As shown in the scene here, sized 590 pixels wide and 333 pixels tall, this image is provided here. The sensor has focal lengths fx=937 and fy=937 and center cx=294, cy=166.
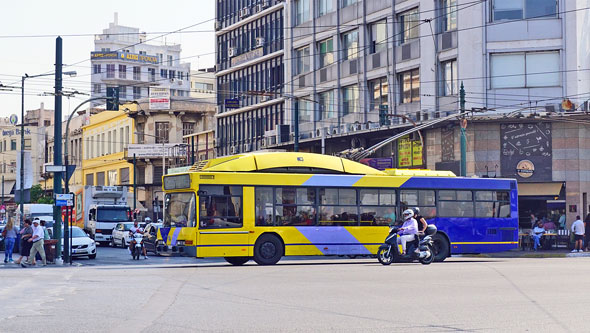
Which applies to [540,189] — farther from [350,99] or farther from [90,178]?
[90,178]

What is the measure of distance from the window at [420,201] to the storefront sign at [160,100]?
51207 millimetres

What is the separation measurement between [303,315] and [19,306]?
4626 millimetres

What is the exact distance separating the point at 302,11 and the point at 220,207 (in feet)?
103

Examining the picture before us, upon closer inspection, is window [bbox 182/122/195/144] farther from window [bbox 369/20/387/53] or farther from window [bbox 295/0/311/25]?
window [bbox 369/20/387/53]

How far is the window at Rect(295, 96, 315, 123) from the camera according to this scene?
181ft

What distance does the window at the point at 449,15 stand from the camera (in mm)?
43656

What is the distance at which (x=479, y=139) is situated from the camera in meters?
42.6

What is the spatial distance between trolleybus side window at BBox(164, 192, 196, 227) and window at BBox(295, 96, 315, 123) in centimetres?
2703

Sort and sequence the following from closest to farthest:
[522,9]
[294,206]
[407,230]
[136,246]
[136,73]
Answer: [407,230]
[294,206]
[136,246]
[522,9]
[136,73]

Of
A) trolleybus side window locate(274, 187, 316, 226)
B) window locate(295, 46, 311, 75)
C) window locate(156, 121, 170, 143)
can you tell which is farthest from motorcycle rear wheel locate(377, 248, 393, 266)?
window locate(156, 121, 170, 143)

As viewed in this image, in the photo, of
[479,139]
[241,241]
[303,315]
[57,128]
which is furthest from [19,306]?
[479,139]

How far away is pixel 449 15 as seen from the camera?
144 ft

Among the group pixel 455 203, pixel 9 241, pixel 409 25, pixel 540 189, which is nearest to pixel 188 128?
pixel 409 25

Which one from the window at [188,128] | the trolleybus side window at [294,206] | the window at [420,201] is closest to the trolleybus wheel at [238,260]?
the trolleybus side window at [294,206]
